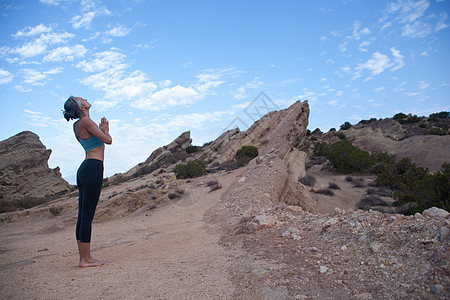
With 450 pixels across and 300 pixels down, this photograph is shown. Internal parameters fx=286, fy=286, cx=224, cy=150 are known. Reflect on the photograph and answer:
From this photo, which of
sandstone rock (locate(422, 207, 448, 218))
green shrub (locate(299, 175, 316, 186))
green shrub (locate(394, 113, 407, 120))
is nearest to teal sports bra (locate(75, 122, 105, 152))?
sandstone rock (locate(422, 207, 448, 218))

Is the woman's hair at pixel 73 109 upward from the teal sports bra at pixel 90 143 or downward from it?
upward

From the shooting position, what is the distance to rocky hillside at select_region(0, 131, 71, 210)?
1841 centimetres

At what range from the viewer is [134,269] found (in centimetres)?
352

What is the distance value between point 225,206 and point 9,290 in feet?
18.5

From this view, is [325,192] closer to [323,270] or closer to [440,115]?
[323,270]

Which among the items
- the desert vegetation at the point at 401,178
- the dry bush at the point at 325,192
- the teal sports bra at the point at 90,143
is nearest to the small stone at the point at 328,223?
the teal sports bra at the point at 90,143

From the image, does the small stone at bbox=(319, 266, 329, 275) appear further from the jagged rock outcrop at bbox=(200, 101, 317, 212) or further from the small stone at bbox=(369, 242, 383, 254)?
the jagged rock outcrop at bbox=(200, 101, 317, 212)

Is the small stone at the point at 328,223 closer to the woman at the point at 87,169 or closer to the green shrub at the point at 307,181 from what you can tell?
the woman at the point at 87,169

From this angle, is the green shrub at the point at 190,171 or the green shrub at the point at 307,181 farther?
the green shrub at the point at 190,171

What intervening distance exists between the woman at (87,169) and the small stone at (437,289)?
11.9 feet

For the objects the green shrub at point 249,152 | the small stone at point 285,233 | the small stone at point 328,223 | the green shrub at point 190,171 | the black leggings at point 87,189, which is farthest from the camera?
the green shrub at point 249,152

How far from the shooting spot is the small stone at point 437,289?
78.8 inches

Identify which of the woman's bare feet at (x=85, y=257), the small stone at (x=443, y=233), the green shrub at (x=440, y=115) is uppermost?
the green shrub at (x=440, y=115)

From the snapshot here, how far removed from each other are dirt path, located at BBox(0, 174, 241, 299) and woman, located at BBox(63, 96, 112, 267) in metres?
0.32
